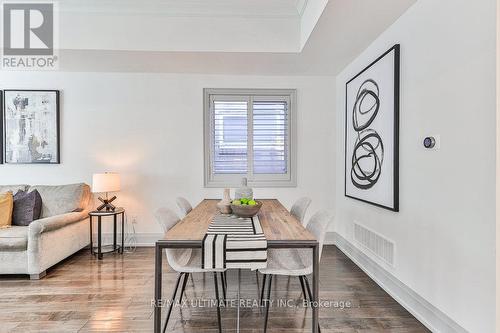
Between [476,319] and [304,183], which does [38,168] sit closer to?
[304,183]

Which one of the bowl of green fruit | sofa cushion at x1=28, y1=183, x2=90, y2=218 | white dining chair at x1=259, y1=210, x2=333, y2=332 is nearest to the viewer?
white dining chair at x1=259, y1=210, x2=333, y2=332

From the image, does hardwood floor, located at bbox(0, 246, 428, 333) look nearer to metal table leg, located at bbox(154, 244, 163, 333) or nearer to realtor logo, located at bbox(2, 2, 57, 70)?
metal table leg, located at bbox(154, 244, 163, 333)

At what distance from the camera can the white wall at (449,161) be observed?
1687 millimetres

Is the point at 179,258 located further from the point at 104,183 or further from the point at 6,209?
the point at 6,209

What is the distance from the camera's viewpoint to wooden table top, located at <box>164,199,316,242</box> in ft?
5.87

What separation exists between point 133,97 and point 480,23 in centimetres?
396

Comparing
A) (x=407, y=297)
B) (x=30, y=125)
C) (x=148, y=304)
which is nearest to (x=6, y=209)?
(x=30, y=125)

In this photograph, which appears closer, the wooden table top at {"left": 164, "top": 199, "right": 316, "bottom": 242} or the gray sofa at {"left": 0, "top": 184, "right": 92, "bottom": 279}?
the wooden table top at {"left": 164, "top": 199, "right": 316, "bottom": 242}

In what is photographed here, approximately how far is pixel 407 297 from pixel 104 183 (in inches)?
141

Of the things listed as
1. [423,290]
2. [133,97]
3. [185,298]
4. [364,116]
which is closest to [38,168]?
[133,97]

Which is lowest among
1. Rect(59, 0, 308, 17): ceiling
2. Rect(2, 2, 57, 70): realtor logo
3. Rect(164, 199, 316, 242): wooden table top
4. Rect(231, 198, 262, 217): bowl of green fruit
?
Rect(164, 199, 316, 242): wooden table top

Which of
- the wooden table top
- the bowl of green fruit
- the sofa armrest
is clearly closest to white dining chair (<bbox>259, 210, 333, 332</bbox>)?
the wooden table top

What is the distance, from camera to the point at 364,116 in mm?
3266

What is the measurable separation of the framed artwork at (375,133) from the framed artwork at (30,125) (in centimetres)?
409
